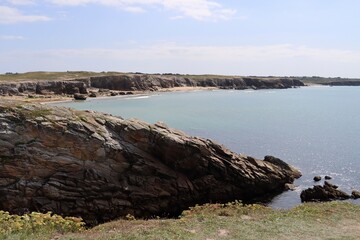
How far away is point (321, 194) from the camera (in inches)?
1458

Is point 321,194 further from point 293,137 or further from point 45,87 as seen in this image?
point 45,87

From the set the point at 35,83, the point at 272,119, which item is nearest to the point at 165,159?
the point at 272,119

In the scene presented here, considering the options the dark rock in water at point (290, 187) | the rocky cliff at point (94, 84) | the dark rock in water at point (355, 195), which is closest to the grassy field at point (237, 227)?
the dark rock in water at point (355, 195)

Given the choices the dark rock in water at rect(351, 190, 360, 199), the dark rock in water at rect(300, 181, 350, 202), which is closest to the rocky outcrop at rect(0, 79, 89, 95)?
the dark rock in water at rect(300, 181, 350, 202)

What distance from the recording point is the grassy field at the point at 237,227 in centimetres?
1670

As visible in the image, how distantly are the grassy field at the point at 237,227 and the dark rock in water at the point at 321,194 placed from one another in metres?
14.7

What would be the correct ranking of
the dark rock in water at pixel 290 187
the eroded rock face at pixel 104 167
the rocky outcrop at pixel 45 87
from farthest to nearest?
1. the rocky outcrop at pixel 45 87
2. the dark rock in water at pixel 290 187
3. the eroded rock face at pixel 104 167

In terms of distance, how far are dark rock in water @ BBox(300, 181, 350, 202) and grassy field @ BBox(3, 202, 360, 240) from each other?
14.7 metres

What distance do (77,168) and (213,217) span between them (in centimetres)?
1573

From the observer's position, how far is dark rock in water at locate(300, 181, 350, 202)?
3684cm

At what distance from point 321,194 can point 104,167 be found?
66.3ft

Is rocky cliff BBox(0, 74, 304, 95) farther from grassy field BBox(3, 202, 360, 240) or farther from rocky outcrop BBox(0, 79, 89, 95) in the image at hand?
grassy field BBox(3, 202, 360, 240)

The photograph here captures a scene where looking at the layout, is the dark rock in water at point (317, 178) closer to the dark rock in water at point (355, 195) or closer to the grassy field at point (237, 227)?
the dark rock in water at point (355, 195)

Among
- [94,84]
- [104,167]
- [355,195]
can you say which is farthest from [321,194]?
[94,84]
